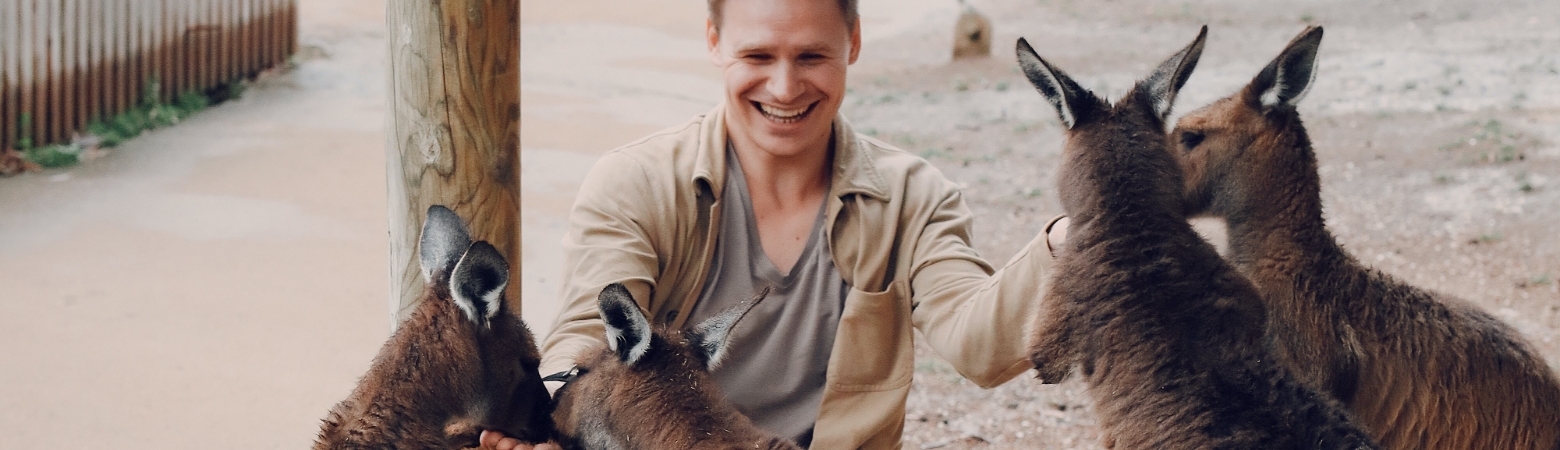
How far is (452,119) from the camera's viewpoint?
12.7 ft

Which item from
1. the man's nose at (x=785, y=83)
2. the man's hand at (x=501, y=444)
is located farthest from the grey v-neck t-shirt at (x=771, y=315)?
the man's hand at (x=501, y=444)

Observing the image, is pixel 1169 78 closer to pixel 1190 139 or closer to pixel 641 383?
pixel 1190 139

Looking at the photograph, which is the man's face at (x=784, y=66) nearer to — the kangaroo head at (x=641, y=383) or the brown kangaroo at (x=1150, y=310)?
the brown kangaroo at (x=1150, y=310)

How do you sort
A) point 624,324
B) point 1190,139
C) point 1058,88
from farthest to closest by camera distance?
point 1190,139 → point 1058,88 → point 624,324

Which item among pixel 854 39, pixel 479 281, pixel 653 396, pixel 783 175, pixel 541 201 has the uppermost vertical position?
pixel 854 39

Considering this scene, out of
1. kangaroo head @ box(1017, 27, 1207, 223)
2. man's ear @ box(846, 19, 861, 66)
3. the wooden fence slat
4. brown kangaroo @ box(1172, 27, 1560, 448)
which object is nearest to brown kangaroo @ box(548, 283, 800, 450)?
kangaroo head @ box(1017, 27, 1207, 223)

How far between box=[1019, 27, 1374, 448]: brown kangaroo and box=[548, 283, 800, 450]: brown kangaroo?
0.85 metres

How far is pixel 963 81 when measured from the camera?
50.5 ft

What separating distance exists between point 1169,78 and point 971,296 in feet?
2.60

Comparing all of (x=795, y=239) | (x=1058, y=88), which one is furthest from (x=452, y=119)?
(x=1058, y=88)

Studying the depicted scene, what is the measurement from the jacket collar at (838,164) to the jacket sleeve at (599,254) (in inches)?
7.8

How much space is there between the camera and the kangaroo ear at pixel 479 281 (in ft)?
9.87

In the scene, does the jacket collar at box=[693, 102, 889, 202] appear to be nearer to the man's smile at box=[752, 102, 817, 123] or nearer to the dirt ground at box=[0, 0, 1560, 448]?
the man's smile at box=[752, 102, 817, 123]

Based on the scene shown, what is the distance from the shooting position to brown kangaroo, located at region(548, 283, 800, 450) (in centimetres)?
307
